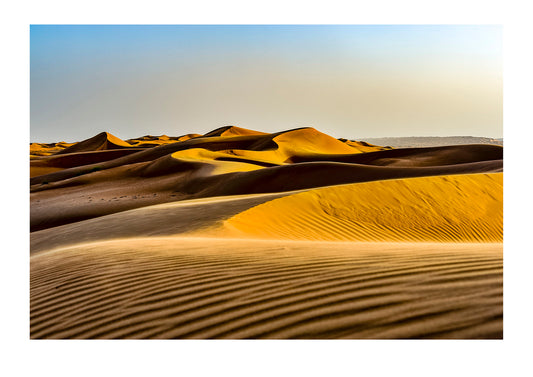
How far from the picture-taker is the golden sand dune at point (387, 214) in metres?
8.92

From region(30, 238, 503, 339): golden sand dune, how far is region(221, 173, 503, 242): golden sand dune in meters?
3.36

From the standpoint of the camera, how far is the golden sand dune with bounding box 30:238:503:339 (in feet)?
9.32

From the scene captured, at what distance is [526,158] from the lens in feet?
15.9

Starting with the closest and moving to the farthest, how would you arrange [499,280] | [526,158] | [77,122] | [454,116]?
1. [499,280]
2. [526,158]
3. [454,116]
4. [77,122]

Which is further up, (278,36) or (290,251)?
(278,36)

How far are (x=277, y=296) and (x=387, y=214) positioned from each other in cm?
779

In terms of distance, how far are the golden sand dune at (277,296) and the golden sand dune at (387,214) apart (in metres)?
3.36

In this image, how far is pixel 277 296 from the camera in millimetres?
3318

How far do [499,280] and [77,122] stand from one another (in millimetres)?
8428

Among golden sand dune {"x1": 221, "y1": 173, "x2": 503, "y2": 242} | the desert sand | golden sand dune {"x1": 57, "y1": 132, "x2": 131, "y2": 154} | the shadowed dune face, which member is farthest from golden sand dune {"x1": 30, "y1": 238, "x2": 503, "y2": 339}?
golden sand dune {"x1": 57, "y1": 132, "x2": 131, "y2": 154}

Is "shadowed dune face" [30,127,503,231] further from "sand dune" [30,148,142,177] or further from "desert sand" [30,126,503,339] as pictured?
"desert sand" [30,126,503,339]

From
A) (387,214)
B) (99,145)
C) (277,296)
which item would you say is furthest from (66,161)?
(277,296)
